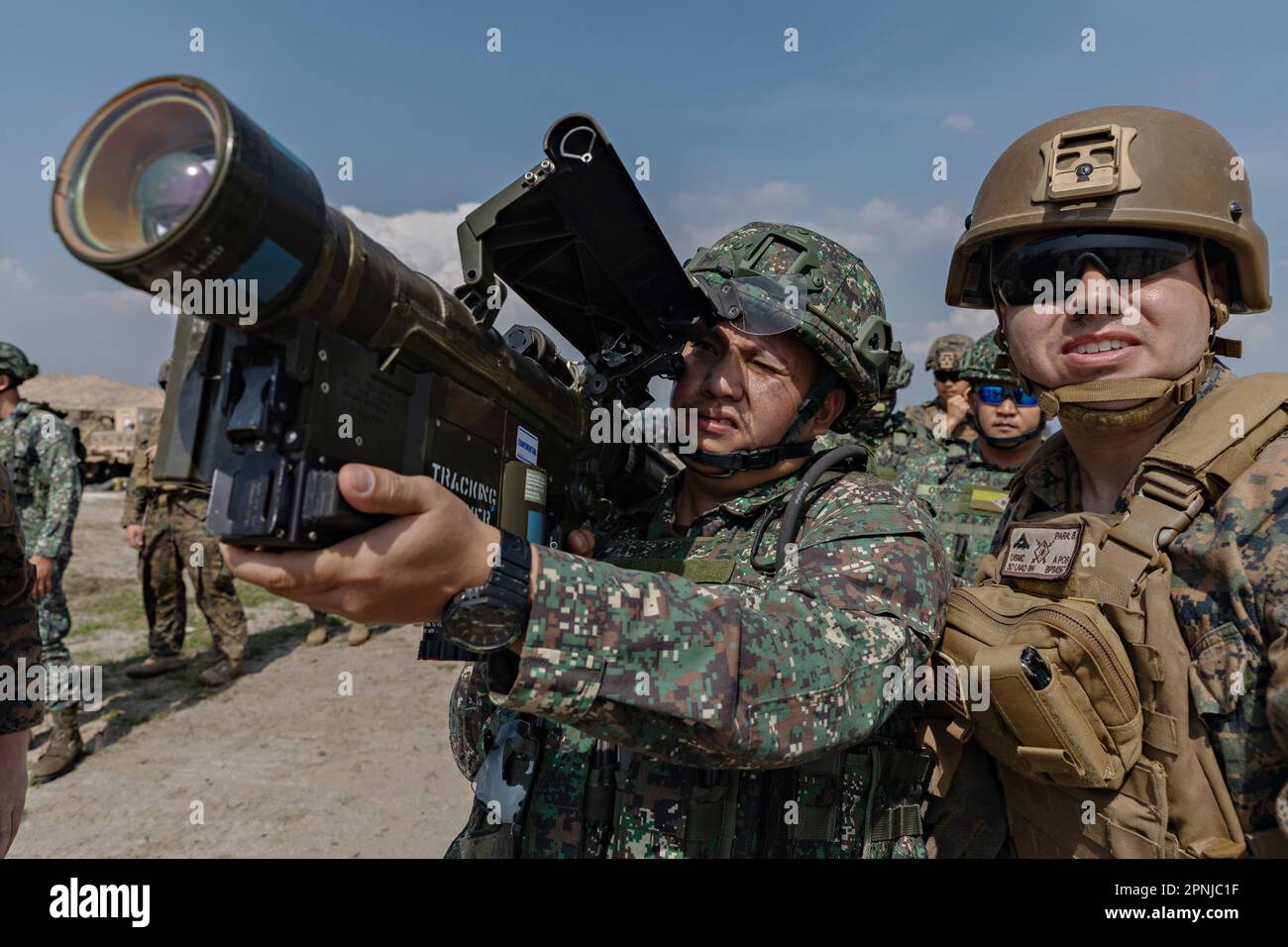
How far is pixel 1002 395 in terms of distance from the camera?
6270mm

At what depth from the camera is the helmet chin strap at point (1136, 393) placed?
219 centimetres

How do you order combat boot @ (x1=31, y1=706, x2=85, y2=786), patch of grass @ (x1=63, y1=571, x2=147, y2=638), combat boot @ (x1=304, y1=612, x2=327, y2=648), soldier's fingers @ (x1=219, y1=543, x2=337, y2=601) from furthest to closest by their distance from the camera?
patch of grass @ (x1=63, y1=571, x2=147, y2=638), combat boot @ (x1=304, y1=612, x2=327, y2=648), combat boot @ (x1=31, y1=706, x2=85, y2=786), soldier's fingers @ (x1=219, y1=543, x2=337, y2=601)

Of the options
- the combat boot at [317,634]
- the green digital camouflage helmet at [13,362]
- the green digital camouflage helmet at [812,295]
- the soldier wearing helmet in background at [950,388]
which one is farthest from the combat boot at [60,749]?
the soldier wearing helmet in background at [950,388]

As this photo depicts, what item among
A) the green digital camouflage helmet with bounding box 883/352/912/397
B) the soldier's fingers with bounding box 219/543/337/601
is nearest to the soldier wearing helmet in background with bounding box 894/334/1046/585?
the green digital camouflage helmet with bounding box 883/352/912/397

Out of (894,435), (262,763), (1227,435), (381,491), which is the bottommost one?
(262,763)

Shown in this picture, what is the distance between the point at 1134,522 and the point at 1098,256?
2.65 feet

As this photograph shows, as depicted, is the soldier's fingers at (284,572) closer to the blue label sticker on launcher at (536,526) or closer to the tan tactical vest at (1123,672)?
the blue label sticker on launcher at (536,526)

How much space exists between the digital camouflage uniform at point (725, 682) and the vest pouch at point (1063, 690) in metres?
0.23

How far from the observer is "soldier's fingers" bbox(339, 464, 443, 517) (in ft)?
4.18

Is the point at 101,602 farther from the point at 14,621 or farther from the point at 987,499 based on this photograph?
the point at 987,499

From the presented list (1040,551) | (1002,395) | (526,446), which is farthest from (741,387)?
(1002,395)

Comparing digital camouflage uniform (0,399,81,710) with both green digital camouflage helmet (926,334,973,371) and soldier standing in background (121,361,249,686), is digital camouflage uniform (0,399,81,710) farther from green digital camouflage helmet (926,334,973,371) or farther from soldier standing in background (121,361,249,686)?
green digital camouflage helmet (926,334,973,371)

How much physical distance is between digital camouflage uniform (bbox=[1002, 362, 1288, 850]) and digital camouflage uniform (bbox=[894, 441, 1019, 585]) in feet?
13.5

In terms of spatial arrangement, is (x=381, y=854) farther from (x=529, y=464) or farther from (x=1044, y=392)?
(x=1044, y=392)
